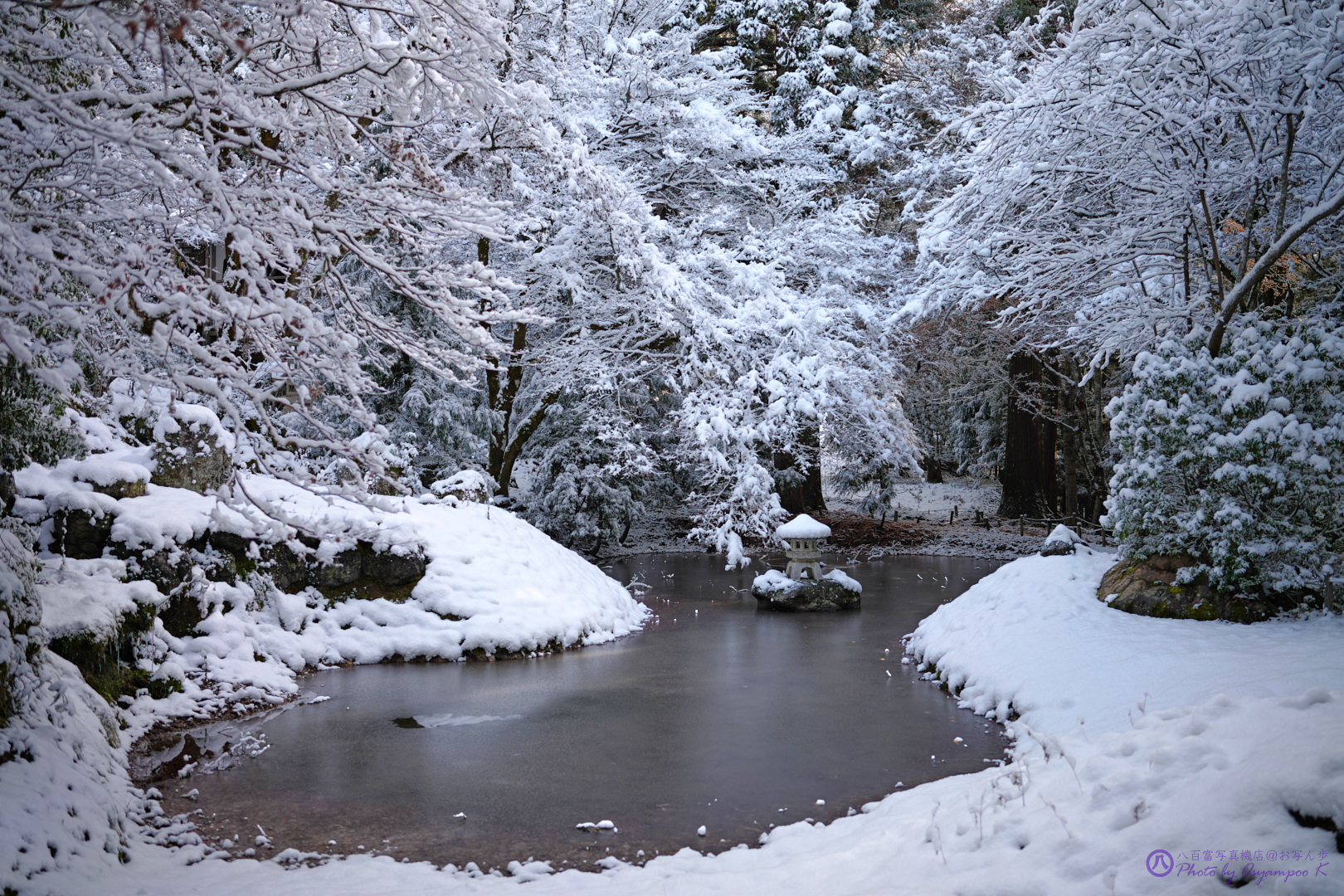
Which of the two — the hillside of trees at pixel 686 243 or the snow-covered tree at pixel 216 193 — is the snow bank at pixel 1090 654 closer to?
the hillside of trees at pixel 686 243

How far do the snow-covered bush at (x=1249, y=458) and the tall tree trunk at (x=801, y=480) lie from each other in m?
10.8

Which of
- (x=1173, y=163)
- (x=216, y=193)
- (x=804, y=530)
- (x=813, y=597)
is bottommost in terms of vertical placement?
(x=813, y=597)

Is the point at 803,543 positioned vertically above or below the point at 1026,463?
below

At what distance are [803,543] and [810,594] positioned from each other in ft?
3.22

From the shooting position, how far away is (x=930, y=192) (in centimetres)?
2053

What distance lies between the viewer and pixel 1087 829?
11.8ft

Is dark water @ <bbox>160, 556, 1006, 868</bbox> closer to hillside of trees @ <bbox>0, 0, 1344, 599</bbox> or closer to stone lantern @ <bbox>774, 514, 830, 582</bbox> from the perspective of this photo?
hillside of trees @ <bbox>0, 0, 1344, 599</bbox>

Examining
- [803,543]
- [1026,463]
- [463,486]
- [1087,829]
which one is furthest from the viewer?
[1026,463]

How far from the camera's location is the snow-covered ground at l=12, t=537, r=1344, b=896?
3.09 m

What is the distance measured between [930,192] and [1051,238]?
37.8ft

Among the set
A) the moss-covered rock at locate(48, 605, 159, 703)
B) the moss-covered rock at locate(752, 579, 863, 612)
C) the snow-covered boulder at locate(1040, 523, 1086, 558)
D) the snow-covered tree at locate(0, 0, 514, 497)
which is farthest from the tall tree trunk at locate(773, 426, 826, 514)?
the snow-covered tree at locate(0, 0, 514, 497)

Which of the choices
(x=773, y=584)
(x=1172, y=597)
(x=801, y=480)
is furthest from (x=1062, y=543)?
(x=801, y=480)

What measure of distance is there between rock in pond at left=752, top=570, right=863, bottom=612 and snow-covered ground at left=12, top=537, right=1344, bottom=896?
686 cm

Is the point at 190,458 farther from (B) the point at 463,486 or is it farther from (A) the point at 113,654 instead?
(B) the point at 463,486
